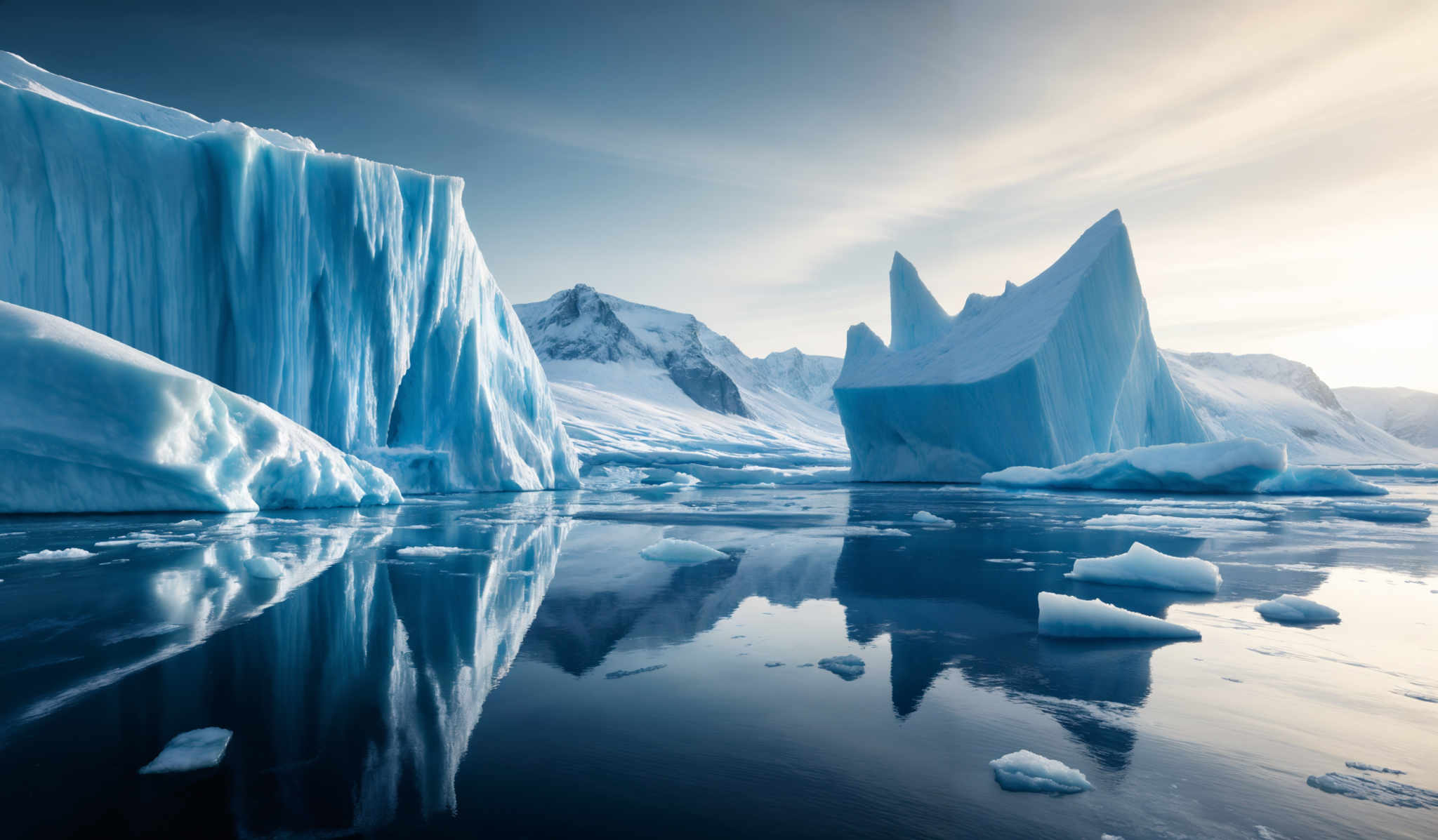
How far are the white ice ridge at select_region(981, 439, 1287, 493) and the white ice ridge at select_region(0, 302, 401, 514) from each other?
18.9 metres

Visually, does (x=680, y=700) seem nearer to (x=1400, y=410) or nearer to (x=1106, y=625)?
(x=1106, y=625)

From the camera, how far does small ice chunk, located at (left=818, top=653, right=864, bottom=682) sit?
4023 mm

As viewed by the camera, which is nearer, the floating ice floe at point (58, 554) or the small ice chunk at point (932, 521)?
the floating ice floe at point (58, 554)

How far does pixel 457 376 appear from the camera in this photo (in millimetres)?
20672

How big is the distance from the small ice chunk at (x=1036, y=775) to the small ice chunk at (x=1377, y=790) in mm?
861

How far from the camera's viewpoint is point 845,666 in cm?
413

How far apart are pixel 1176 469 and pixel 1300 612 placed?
16.0m

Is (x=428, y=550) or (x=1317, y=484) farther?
(x=1317, y=484)

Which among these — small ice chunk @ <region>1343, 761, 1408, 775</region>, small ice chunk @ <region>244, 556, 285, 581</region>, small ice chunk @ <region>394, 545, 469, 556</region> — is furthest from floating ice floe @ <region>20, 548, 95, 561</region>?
small ice chunk @ <region>1343, 761, 1408, 775</region>

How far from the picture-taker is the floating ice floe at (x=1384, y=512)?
44.5 feet

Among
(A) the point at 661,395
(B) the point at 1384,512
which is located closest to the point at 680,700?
(B) the point at 1384,512

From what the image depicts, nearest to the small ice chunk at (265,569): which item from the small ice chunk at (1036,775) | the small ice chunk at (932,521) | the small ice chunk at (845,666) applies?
the small ice chunk at (845,666)

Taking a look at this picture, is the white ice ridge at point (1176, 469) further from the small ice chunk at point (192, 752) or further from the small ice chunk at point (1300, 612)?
the small ice chunk at point (192, 752)

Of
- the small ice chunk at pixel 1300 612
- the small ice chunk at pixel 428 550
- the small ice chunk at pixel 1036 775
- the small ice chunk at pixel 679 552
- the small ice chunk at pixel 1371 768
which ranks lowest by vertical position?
the small ice chunk at pixel 1371 768
